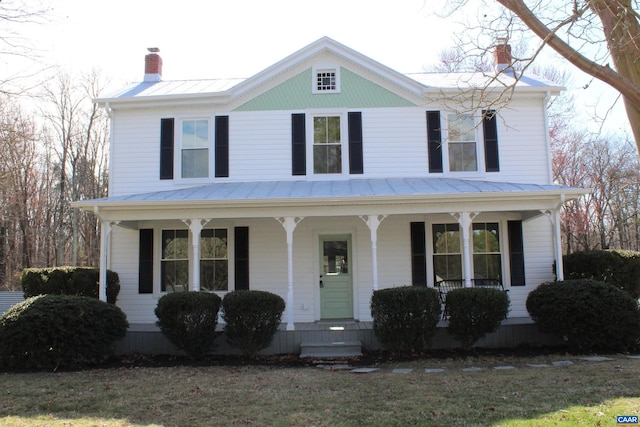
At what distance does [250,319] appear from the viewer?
9156mm

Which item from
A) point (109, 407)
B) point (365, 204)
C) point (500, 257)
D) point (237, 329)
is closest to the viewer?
point (109, 407)

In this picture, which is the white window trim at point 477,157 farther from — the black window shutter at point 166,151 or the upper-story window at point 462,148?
the black window shutter at point 166,151

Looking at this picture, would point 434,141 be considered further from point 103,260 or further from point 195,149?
point 103,260

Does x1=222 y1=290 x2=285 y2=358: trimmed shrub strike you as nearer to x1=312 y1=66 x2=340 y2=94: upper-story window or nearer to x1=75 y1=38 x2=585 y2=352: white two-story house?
x1=75 y1=38 x2=585 y2=352: white two-story house

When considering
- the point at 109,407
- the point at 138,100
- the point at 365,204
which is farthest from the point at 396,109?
the point at 109,407

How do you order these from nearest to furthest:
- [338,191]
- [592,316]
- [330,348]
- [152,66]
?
[592,316]
[330,348]
[338,191]
[152,66]

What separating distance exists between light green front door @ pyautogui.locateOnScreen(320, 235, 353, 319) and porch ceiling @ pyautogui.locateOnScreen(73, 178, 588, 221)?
5.36ft

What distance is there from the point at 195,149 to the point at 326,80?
3577mm

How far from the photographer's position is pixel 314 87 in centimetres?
1209

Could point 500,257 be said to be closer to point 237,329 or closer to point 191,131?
point 237,329

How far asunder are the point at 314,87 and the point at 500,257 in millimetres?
5919

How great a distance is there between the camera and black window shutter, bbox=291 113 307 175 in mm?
11875

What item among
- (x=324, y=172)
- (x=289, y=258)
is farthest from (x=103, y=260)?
(x=324, y=172)

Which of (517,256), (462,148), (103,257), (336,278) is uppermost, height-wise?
(462,148)
